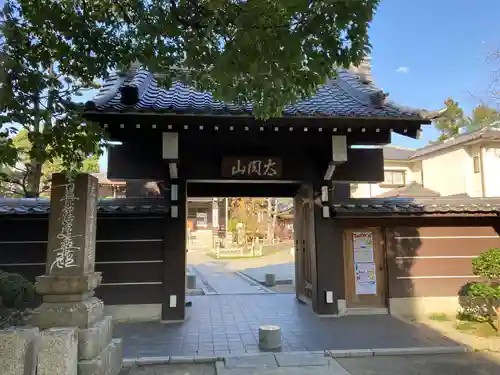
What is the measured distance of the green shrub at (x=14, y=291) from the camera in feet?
17.5

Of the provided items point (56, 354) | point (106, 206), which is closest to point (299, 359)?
point (56, 354)

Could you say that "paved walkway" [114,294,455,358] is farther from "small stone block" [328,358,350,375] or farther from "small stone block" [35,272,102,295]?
"small stone block" [35,272,102,295]

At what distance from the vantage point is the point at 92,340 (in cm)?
529

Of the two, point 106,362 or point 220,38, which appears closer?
point 220,38

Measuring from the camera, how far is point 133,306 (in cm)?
921

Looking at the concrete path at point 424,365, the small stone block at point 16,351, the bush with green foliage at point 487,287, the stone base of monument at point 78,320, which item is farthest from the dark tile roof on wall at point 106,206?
the bush with green foliage at point 487,287

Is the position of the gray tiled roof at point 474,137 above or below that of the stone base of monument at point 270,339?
above

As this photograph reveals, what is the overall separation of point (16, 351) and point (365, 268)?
26.3ft

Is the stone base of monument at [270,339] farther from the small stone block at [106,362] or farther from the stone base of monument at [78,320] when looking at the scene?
the stone base of monument at [78,320]

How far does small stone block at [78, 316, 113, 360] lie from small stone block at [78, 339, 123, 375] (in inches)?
2.8

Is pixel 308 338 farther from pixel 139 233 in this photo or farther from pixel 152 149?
pixel 152 149

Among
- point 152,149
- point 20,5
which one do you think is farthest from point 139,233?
point 20,5

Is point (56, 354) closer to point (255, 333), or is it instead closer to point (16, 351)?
point (16, 351)

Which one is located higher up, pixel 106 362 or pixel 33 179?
pixel 33 179
